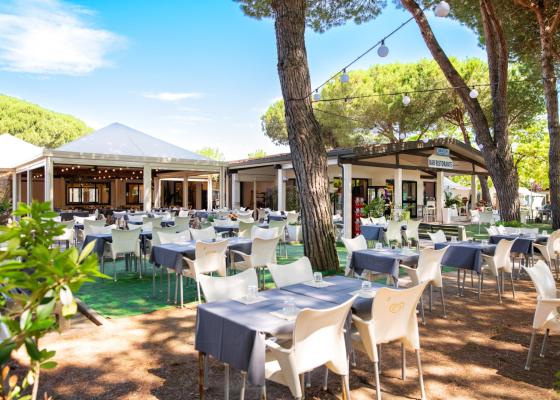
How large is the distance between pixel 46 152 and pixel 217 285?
40.5ft

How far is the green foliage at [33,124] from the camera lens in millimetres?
30875

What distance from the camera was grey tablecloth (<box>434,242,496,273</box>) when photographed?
5.89 meters

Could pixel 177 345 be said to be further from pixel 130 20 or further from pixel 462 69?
pixel 462 69

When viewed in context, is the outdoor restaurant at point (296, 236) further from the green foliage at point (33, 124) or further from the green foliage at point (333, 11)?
the green foliage at point (33, 124)

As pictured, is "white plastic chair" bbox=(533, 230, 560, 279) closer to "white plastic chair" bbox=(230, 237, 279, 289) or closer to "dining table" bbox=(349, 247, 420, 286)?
"dining table" bbox=(349, 247, 420, 286)

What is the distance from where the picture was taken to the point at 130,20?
13.1 m

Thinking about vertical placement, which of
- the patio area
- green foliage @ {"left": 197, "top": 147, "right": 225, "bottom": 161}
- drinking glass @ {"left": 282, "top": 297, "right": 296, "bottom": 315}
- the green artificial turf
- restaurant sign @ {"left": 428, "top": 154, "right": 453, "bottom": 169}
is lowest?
the patio area

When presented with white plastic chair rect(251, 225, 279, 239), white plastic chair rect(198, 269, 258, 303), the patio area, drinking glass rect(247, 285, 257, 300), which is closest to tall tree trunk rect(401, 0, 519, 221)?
white plastic chair rect(251, 225, 279, 239)

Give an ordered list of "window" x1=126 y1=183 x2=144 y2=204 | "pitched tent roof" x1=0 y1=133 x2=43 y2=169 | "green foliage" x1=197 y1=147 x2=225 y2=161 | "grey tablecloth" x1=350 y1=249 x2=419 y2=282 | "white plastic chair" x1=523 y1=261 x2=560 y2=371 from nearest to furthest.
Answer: "white plastic chair" x1=523 y1=261 x2=560 y2=371 → "grey tablecloth" x1=350 y1=249 x2=419 y2=282 → "pitched tent roof" x1=0 y1=133 x2=43 y2=169 → "window" x1=126 y1=183 x2=144 y2=204 → "green foliage" x1=197 y1=147 x2=225 y2=161

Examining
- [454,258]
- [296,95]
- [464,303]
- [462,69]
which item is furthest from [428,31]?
Answer: [462,69]

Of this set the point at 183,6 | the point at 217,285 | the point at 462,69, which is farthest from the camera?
the point at 462,69

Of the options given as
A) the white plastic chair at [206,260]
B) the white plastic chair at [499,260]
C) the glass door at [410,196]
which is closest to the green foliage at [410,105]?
the glass door at [410,196]

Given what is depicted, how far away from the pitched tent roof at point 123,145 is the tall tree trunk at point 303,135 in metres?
9.80

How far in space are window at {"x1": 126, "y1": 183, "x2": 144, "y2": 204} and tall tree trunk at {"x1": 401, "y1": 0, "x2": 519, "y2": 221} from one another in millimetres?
22114
